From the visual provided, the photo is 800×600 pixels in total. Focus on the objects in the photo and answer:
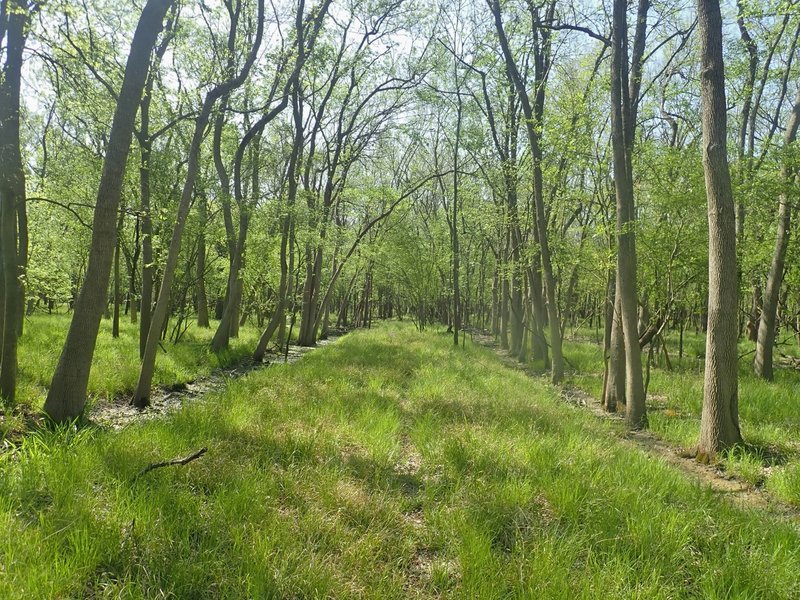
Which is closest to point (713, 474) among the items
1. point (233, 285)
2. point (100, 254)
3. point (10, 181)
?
point (100, 254)

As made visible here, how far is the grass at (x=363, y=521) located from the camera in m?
2.74

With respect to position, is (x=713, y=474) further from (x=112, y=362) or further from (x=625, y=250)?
(x=112, y=362)

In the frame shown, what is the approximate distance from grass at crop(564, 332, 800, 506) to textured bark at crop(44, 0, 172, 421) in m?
8.58

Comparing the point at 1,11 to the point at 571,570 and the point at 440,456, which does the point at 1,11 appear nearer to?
the point at 440,456

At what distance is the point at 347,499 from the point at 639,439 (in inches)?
235

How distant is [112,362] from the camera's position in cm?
1001

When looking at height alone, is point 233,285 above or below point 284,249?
below

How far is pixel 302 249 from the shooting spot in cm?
1734

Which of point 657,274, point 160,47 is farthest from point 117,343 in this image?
point 657,274

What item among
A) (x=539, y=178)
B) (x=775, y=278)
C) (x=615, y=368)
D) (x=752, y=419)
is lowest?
(x=752, y=419)

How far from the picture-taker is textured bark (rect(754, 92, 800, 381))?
10994 millimetres

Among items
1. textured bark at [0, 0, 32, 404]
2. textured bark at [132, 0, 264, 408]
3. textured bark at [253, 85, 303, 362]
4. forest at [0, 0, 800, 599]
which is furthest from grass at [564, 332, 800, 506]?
textured bark at [0, 0, 32, 404]

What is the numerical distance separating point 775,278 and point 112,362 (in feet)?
54.3

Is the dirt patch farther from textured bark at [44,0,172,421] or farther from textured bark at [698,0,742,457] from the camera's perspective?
textured bark at [698,0,742,457]
